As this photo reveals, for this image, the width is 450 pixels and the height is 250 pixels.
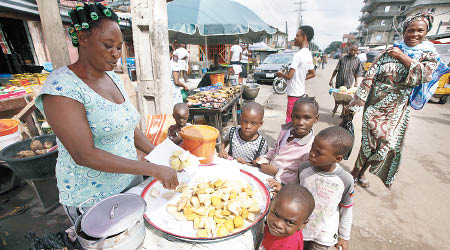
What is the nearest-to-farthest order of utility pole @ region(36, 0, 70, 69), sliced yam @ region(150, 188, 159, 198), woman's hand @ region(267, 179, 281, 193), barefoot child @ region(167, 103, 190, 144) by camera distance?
sliced yam @ region(150, 188, 159, 198)
woman's hand @ region(267, 179, 281, 193)
utility pole @ region(36, 0, 70, 69)
barefoot child @ region(167, 103, 190, 144)

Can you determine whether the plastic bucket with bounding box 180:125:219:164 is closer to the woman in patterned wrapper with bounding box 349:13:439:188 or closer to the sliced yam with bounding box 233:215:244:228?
the sliced yam with bounding box 233:215:244:228

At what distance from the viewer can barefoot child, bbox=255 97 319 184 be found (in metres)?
1.76

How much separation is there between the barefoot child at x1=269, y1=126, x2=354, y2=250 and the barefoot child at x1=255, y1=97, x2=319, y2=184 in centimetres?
18

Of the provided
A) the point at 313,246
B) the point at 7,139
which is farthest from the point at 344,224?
the point at 7,139

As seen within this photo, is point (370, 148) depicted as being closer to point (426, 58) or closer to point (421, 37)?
point (426, 58)

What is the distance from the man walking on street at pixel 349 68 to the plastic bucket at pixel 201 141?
616cm

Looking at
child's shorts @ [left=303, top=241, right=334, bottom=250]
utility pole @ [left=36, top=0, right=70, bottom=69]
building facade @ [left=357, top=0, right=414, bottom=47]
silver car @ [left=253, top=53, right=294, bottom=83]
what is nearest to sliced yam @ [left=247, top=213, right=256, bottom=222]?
child's shorts @ [left=303, top=241, right=334, bottom=250]

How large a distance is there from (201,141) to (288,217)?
0.80m

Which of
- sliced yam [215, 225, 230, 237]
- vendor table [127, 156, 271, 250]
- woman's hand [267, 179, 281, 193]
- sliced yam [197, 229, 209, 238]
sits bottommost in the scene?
vendor table [127, 156, 271, 250]

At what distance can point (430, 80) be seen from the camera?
7.88ft

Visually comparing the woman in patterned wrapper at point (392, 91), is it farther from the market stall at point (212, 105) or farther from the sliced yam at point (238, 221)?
the sliced yam at point (238, 221)

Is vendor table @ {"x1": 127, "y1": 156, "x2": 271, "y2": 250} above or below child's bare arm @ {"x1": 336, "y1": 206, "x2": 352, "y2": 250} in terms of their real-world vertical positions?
above

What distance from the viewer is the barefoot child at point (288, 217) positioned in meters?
1.12

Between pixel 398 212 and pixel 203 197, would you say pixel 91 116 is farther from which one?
pixel 398 212
